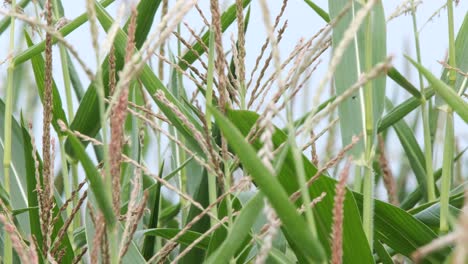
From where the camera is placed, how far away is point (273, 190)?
1.73 feet

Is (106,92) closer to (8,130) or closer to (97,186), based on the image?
(8,130)

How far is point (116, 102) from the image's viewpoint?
0.60 meters

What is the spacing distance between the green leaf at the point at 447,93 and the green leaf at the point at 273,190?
37 cm

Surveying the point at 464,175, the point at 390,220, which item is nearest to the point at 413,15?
the point at 390,220

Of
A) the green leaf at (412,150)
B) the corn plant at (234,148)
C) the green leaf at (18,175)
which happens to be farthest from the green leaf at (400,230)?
the green leaf at (18,175)

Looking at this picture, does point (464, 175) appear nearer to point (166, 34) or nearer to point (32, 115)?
point (32, 115)

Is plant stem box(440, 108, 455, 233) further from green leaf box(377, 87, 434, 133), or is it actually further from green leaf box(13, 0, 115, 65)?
green leaf box(13, 0, 115, 65)

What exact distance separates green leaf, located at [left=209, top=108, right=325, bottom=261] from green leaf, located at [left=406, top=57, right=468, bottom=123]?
1.21ft

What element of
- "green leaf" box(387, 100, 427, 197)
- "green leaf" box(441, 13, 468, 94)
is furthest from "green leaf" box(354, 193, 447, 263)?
"green leaf" box(387, 100, 427, 197)

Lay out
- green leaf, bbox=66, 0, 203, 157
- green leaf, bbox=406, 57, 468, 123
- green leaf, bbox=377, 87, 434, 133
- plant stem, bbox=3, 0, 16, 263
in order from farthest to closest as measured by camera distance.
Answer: green leaf, bbox=377, 87, 434, 133
plant stem, bbox=3, 0, 16, 263
green leaf, bbox=66, 0, 203, 157
green leaf, bbox=406, 57, 468, 123

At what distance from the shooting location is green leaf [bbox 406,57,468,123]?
0.87 meters

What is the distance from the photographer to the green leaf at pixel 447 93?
0.87m

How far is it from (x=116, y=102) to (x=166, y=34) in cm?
8

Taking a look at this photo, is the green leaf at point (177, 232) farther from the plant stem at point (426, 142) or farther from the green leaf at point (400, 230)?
the plant stem at point (426, 142)
